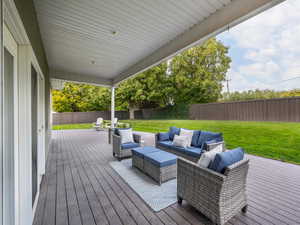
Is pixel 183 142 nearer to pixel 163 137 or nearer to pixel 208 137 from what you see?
pixel 208 137

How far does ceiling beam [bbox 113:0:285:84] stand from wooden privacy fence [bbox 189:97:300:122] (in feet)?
13.2

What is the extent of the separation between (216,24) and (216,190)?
101 inches

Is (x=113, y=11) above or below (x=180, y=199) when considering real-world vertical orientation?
above

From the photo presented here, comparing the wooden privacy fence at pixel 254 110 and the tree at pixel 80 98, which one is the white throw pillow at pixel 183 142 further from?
the tree at pixel 80 98

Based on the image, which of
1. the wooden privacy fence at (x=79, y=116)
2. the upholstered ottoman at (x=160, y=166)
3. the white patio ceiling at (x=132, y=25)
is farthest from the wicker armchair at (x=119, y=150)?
the wooden privacy fence at (x=79, y=116)

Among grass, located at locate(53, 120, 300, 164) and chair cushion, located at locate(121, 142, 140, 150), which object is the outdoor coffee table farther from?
grass, located at locate(53, 120, 300, 164)

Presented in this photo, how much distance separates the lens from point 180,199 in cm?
199

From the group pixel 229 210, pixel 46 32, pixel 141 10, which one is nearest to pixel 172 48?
pixel 141 10

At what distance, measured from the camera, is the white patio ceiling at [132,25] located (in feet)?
7.13

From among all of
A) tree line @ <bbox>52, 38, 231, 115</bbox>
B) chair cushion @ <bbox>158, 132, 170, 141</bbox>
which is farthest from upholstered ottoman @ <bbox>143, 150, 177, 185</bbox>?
tree line @ <bbox>52, 38, 231, 115</bbox>

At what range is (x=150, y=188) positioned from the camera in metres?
2.39

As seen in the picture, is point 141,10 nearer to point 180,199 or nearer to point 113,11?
point 113,11

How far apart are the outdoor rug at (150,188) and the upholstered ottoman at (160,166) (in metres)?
0.10

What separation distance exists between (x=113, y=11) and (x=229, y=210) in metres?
3.29
